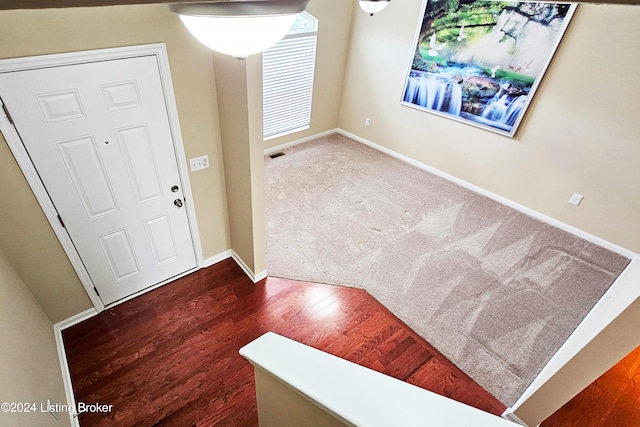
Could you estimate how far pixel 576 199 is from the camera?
148 inches

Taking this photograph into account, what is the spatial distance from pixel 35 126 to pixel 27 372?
1.35 m

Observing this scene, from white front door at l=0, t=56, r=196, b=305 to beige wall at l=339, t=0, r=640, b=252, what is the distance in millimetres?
3641

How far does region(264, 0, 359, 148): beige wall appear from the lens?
15.4 feet

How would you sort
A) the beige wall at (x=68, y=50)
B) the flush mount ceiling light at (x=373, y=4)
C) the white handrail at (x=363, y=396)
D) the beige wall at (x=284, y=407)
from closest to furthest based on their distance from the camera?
the white handrail at (x=363, y=396) → the beige wall at (x=284, y=407) → the beige wall at (x=68, y=50) → the flush mount ceiling light at (x=373, y=4)

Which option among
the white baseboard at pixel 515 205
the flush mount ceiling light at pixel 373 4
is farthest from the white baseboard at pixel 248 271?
the white baseboard at pixel 515 205

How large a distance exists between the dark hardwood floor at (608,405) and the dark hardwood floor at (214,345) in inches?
19.8

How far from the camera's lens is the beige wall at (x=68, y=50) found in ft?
5.70

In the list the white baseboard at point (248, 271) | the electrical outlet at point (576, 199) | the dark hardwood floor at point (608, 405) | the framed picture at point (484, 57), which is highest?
the framed picture at point (484, 57)

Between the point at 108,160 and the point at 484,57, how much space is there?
4131mm

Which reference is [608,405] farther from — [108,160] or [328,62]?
[328,62]

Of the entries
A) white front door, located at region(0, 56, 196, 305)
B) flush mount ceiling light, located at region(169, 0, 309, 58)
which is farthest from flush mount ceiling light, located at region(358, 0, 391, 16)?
flush mount ceiling light, located at region(169, 0, 309, 58)

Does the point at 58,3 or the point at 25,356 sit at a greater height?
the point at 58,3

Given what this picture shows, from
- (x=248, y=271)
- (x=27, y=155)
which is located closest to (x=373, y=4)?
(x=248, y=271)

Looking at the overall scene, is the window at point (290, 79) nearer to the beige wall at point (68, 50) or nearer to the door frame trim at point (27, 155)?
the beige wall at point (68, 50)
